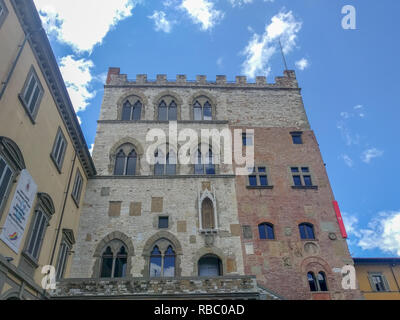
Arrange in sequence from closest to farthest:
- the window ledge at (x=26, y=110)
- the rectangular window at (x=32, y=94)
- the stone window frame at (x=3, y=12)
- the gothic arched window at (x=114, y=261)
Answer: the stone window frame at (x=3, y=12)
the window ledge at (x=26, y=110)
the rectangular window at (x=32, y=94)
the gothic arched window at (x=114, y=261)

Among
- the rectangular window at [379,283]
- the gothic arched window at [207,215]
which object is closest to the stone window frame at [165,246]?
the gothic arched window at [207,215]

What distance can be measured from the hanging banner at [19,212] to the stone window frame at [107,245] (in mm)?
5967

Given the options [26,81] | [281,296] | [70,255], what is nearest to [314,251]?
[281,296]

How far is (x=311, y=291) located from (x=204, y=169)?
890 centimetres

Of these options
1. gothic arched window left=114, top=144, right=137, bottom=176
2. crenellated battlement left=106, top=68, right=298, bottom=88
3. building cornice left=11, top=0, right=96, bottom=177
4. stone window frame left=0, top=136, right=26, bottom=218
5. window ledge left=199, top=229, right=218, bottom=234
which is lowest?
stone window frame left=0, top=136, right=26, bottom=218

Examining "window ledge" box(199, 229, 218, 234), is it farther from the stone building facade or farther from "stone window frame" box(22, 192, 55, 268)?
"stone window frame" box(22, 192, 55, 268)

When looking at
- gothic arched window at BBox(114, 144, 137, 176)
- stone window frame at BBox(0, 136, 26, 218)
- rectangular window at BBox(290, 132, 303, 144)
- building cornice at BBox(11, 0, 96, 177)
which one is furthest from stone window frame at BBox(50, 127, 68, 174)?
rectangular window at BBox(290, 132, 303, 144)

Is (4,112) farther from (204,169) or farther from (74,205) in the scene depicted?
(204,169)

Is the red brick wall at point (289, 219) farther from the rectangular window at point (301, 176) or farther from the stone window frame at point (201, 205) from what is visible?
Result: the stone window frame at point (201, 205)

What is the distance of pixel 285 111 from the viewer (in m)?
23.5

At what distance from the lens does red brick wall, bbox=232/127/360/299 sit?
17156 mm

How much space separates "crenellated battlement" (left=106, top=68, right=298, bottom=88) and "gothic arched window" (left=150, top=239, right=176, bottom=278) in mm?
11925

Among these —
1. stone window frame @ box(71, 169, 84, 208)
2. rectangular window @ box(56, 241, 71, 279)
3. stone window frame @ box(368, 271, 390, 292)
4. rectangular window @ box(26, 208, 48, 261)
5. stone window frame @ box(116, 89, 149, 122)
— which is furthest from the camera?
stone window frame @ box(116, 89, 149, 122)

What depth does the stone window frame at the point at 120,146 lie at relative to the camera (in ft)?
66.2
